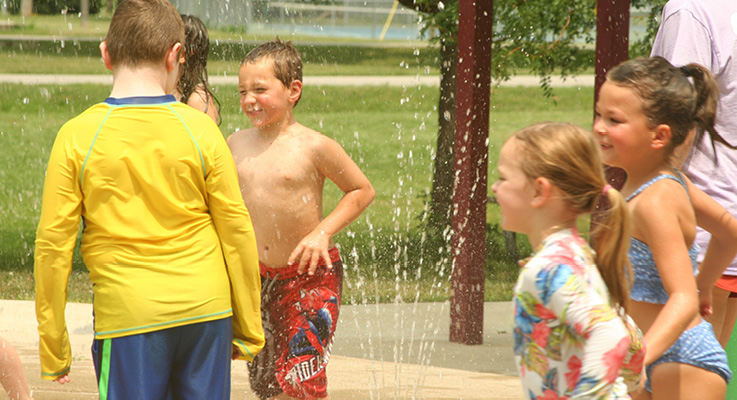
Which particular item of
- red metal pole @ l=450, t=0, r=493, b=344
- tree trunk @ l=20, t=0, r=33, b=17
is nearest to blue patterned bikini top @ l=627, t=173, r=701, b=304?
red metal pole @ l=450, t=0, r=493, b=344

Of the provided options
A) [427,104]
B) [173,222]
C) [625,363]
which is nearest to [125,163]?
[173,222]

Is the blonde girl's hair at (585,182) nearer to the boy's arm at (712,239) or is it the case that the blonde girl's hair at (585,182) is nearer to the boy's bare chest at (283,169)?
the boy's arm at (712,239)

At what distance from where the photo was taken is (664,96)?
7.56 ft

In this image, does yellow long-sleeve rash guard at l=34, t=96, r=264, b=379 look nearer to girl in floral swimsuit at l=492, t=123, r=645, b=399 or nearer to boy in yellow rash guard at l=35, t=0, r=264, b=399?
boy in yellow rash guard at l=35, t=0, r=264, b=399

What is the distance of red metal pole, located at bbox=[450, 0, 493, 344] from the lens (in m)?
5.03

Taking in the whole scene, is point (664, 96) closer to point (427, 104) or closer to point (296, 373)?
point (296, 373)

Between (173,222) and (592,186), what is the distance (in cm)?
103

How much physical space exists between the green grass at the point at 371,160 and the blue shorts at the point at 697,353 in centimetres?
454

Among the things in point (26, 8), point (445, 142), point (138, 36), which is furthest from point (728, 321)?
point (26, 8)

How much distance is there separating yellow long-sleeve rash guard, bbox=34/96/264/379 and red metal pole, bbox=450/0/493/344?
111 inches

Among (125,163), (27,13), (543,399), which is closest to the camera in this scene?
(543,399)

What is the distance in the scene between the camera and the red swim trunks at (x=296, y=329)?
3.08 metres

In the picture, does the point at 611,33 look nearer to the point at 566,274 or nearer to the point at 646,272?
the point at 646,272

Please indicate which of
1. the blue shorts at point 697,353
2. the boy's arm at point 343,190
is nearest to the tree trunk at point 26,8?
the boy's arm at point 343,190
